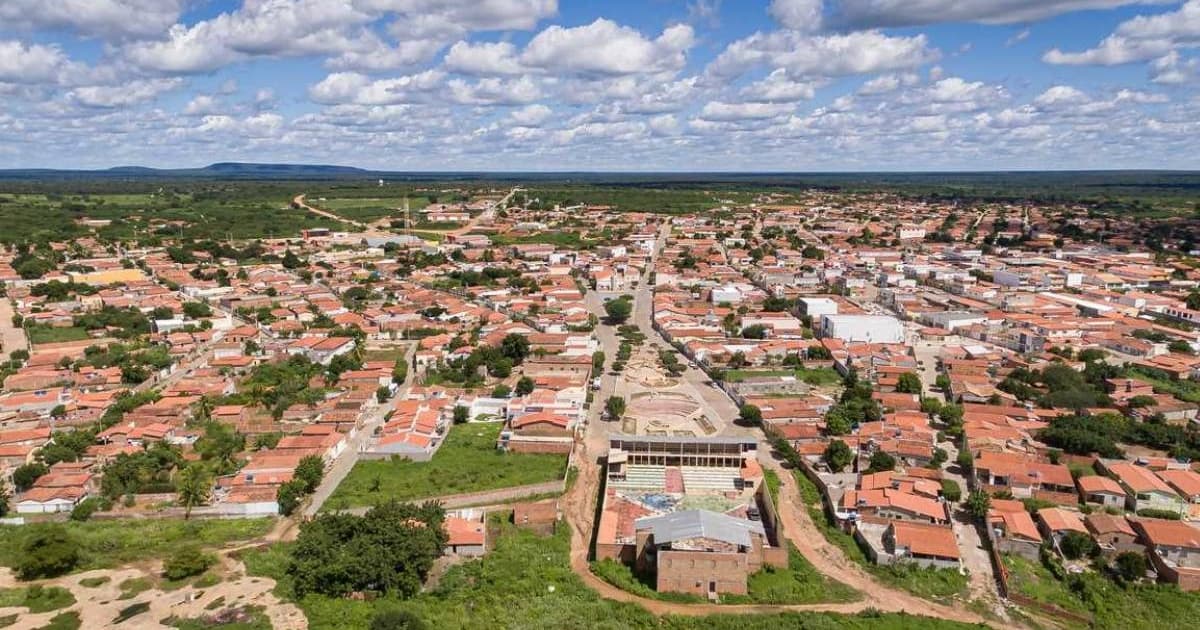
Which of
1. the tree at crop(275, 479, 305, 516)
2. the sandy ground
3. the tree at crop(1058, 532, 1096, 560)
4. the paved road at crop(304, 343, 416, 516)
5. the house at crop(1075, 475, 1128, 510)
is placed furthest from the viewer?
the paved road at crop(304, 343, 416, 516)

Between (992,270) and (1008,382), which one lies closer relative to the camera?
(1008,382)

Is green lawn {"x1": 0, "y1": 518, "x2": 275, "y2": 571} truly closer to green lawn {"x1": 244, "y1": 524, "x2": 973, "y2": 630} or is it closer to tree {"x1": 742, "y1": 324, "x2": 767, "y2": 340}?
green lawn {"x1": 244, "y1": 524, "x2": 973, "y2": 630}

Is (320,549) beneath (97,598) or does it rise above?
above

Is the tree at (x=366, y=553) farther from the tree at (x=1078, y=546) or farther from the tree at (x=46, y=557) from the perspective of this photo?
the tree at (x=1078, y=546)

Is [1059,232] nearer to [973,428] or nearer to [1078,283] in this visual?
[1078,283]

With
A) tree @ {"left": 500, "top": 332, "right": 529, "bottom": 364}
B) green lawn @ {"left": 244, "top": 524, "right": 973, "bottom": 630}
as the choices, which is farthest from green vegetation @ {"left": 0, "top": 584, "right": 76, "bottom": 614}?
tree @ {"left": 500, "top": 332, "right": 529, "bottom": 364}

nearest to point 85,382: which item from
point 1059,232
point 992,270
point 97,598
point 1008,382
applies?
point 97,598
